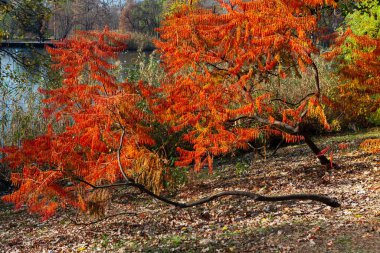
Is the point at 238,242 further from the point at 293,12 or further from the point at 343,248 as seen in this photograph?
the point at 293,12

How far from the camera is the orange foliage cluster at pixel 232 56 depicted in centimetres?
637

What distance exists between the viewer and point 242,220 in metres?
5.64

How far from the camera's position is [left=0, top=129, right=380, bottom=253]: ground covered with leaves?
443cm

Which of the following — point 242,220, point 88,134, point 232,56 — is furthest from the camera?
point 88,134

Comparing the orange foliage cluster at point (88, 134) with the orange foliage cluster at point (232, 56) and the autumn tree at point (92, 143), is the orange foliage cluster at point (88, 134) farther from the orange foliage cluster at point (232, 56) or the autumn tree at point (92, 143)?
the orange foliage cluster at point (232, 56)

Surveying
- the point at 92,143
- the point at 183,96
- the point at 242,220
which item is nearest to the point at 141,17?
the point at 183,96

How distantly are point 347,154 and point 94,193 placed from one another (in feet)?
15.6

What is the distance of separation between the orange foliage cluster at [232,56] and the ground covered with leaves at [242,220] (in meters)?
0.81

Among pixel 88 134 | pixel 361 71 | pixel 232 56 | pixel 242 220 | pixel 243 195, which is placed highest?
pixel 232 56

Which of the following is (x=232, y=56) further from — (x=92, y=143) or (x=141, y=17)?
(x=141, y=17)

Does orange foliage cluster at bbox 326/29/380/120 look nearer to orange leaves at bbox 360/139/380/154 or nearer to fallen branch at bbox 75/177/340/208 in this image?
orange leaves at bbox 360/139/380/154

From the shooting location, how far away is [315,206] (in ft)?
18.3

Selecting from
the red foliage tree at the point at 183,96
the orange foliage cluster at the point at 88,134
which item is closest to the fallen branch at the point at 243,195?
the red foliage tree at the point at 183,96

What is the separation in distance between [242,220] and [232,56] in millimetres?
2701
